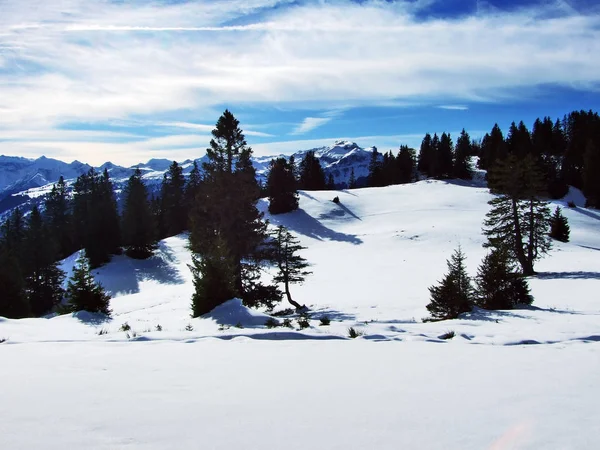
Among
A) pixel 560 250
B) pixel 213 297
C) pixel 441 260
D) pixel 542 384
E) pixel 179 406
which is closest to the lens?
pixel 179 406

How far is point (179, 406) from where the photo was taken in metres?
4.78

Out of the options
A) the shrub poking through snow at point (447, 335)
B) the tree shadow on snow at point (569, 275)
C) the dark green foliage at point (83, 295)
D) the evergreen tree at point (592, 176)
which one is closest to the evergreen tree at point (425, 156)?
the evergreen tree at point (592, 176)

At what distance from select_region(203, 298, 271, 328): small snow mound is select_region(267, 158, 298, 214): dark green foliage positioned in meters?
43.3

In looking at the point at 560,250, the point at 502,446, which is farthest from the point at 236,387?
the point at 560,250

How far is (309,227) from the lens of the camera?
5347 centimetres

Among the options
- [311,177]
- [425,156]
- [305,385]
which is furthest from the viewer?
[425,156]

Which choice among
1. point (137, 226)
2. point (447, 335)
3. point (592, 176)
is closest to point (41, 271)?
point (137, 226)

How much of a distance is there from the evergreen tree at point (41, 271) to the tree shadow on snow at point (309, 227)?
25753mm

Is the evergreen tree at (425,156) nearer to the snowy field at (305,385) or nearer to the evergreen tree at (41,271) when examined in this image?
the evergreen tree at (41,271)

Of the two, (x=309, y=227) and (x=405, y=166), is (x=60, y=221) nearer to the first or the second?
(x=309, y=227)

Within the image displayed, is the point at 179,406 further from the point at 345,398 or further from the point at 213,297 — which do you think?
the point at 213,297

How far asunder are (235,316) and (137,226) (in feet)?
122

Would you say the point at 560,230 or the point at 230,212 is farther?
the point at 560,230

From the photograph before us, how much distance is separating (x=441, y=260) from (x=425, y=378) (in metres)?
29.8
